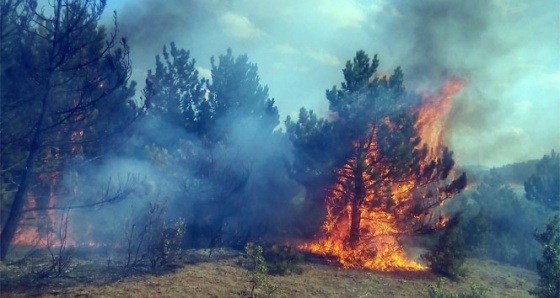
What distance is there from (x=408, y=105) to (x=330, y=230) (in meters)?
6.76

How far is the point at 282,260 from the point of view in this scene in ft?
43.4

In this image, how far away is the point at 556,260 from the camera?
11.4 m

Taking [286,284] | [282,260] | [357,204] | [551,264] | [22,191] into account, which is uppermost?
[357,204]

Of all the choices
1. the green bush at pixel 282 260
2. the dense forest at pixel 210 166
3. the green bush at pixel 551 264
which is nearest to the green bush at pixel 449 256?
the dense forest at pixel 210 166

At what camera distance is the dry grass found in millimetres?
8609

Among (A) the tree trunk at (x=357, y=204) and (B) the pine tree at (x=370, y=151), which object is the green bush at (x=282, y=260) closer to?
(A) the tree trunk at (x=357, y=204)

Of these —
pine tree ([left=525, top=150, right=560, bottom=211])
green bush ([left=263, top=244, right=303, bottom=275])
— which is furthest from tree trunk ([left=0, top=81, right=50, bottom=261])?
pine tree ([left=525, top=150, right=560, bottom=211])

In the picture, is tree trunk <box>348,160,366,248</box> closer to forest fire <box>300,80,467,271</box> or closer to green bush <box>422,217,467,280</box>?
forest fire <box>300,80,467,271</box>

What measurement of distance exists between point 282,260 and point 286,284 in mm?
1999

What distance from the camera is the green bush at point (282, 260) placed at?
12.6m

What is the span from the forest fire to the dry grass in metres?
1.61

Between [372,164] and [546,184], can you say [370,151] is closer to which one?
[372,164]

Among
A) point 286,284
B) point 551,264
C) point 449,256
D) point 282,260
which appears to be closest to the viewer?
point 286,284

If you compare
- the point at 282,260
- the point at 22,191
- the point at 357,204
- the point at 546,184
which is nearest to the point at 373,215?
the point at 357,204
